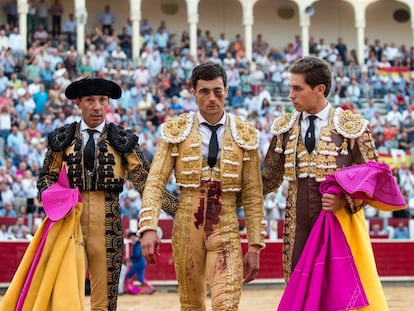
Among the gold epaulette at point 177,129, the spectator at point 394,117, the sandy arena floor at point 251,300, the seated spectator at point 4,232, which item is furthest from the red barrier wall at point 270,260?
the gold epaulette at point 177,129

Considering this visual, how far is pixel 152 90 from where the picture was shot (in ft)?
64.5

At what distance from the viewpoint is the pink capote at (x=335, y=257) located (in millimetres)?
4566

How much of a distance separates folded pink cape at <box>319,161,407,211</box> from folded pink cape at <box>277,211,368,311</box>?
0.62 feet

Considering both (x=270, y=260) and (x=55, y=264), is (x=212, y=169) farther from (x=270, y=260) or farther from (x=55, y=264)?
(x=270, y=260)

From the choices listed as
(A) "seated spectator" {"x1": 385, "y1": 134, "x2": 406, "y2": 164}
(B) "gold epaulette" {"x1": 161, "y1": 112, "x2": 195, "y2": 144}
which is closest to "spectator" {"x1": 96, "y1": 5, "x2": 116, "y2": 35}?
(A) "seated spectator" {"x1": 385, "y1": 134, "x2": 406, "y2": 164}

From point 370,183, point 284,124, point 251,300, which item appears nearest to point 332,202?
point 370,183

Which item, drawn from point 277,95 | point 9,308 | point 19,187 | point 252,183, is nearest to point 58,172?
point 9,308

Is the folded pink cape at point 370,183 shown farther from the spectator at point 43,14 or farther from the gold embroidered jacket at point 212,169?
the spectator at point 43,14

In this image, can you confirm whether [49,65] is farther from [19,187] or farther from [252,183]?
[252,183]

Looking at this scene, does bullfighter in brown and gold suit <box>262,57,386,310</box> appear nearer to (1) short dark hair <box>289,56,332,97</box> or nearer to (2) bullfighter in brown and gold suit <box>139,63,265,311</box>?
(1) short dark hair <box>289,56,332,97</box>

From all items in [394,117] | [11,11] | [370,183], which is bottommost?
[370,183]

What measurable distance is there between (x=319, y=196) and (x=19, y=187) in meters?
9.42

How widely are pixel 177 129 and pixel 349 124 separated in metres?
0.93

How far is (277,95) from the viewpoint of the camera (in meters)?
22.3
